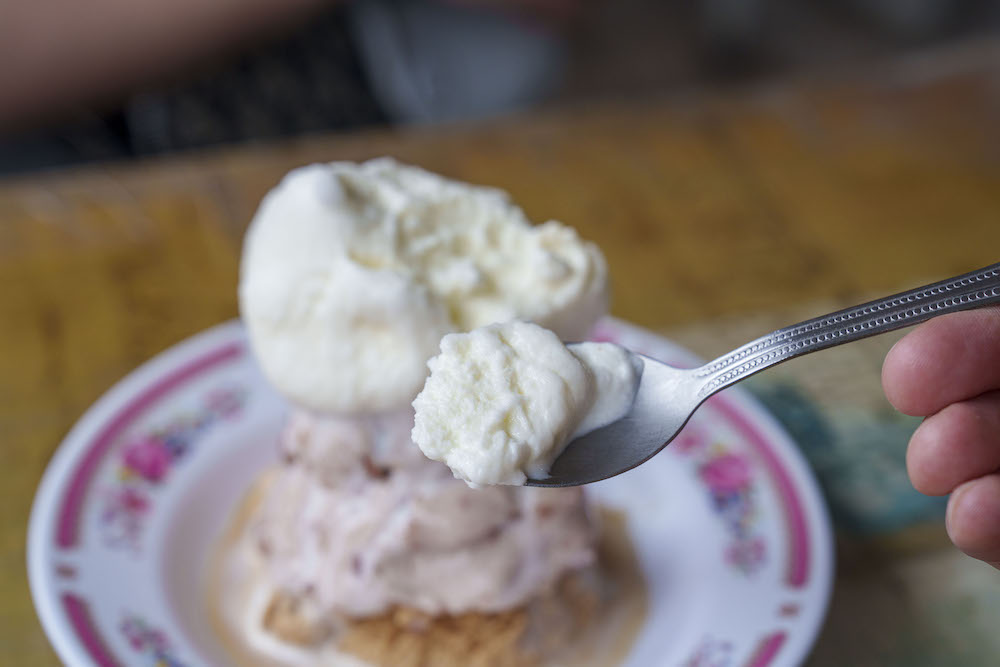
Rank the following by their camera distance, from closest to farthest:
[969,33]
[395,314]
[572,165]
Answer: [395,314]
[572,165]
[969,33]

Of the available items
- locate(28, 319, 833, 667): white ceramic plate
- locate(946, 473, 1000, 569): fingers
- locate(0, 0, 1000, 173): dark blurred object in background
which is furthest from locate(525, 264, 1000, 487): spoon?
locate(0, 0, 1000, 173): dark blurred object in background

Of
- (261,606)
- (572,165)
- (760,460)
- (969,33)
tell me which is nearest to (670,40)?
(969,33)

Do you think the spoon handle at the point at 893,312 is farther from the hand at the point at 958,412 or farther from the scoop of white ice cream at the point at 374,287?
the scoop of white ice cream at the point at 374,287

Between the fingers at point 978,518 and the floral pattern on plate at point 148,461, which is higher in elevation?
the floral pattern on plate at point 148,461

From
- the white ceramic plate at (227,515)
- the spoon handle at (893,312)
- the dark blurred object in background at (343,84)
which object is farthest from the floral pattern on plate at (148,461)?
the dark blurred object in background at (343,84)

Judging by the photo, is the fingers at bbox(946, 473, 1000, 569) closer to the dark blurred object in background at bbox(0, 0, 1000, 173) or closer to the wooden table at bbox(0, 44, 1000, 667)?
the wooden table at bbox(0, 44, 1000, 667)

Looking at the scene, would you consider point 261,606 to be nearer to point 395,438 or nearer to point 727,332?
point 395,438

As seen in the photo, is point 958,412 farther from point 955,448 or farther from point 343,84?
point 343,84

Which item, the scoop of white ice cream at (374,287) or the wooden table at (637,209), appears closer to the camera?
the scoop of white ice cream at (374,287)
